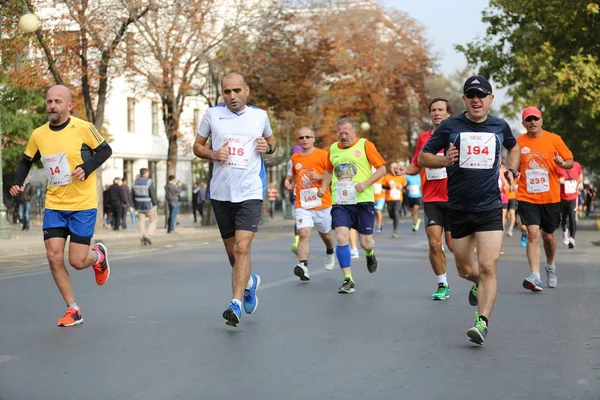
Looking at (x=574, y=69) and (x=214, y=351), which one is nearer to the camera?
(x=214, y=351)

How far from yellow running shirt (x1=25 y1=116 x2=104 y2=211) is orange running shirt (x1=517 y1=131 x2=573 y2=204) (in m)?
4.87

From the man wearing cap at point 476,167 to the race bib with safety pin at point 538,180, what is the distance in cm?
363

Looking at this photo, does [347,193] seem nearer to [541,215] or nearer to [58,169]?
[541,215]

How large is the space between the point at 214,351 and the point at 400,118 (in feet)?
192

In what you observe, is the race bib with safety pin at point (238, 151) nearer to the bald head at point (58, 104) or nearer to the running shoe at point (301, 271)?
the bald head at point (58, 104)

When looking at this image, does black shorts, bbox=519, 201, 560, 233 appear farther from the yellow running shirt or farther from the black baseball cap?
the yellow running shirt

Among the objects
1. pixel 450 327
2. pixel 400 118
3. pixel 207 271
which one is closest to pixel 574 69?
pixel 207 271

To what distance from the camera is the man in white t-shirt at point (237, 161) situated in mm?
8594

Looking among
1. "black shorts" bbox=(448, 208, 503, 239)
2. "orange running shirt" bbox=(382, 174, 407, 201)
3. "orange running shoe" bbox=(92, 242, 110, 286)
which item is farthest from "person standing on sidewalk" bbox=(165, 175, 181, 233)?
"black shorts" bbox=(448, 208, 503, 239)

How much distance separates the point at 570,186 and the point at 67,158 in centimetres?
1181

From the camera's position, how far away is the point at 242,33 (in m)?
32.2

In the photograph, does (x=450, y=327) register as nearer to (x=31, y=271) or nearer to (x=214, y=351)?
(x=214, y=351)

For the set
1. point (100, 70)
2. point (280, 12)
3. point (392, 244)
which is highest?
point (280, 12)

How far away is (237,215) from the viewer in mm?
8719
